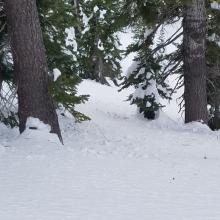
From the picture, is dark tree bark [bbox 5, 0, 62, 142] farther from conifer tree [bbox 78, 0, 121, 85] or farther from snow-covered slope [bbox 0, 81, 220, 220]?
conifer tree [bbox 78, 0, 121, 85]

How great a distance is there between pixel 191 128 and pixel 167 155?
4.56 meters

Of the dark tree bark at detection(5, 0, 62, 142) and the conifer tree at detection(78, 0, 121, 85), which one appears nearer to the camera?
the dark tree bark at detection(5, 0, 62, 142)

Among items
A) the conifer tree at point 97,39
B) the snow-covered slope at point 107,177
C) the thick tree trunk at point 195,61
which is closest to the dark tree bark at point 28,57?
the snow-covered slope at point 107,177

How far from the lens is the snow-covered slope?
489 centimetres

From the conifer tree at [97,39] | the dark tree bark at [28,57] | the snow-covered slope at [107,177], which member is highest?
the conifer tree at [97,39]

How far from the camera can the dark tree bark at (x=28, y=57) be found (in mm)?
9234

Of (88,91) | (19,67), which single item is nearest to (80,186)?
(19,67)

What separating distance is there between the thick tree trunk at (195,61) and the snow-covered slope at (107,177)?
2163 mm

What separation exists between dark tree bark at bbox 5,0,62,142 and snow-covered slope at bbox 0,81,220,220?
562 millimetres

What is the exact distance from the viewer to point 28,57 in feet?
30.4

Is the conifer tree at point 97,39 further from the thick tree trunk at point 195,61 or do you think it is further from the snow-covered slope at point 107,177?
the snow-covered slope at point 107,177

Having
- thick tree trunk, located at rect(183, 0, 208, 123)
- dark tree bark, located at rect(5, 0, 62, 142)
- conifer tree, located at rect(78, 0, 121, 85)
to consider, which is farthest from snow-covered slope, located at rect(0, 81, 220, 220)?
conifer tree, located at rect(78, 0, 121, 85)

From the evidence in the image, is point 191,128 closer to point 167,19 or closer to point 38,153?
point 167,19

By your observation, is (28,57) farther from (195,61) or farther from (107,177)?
(195,61)
